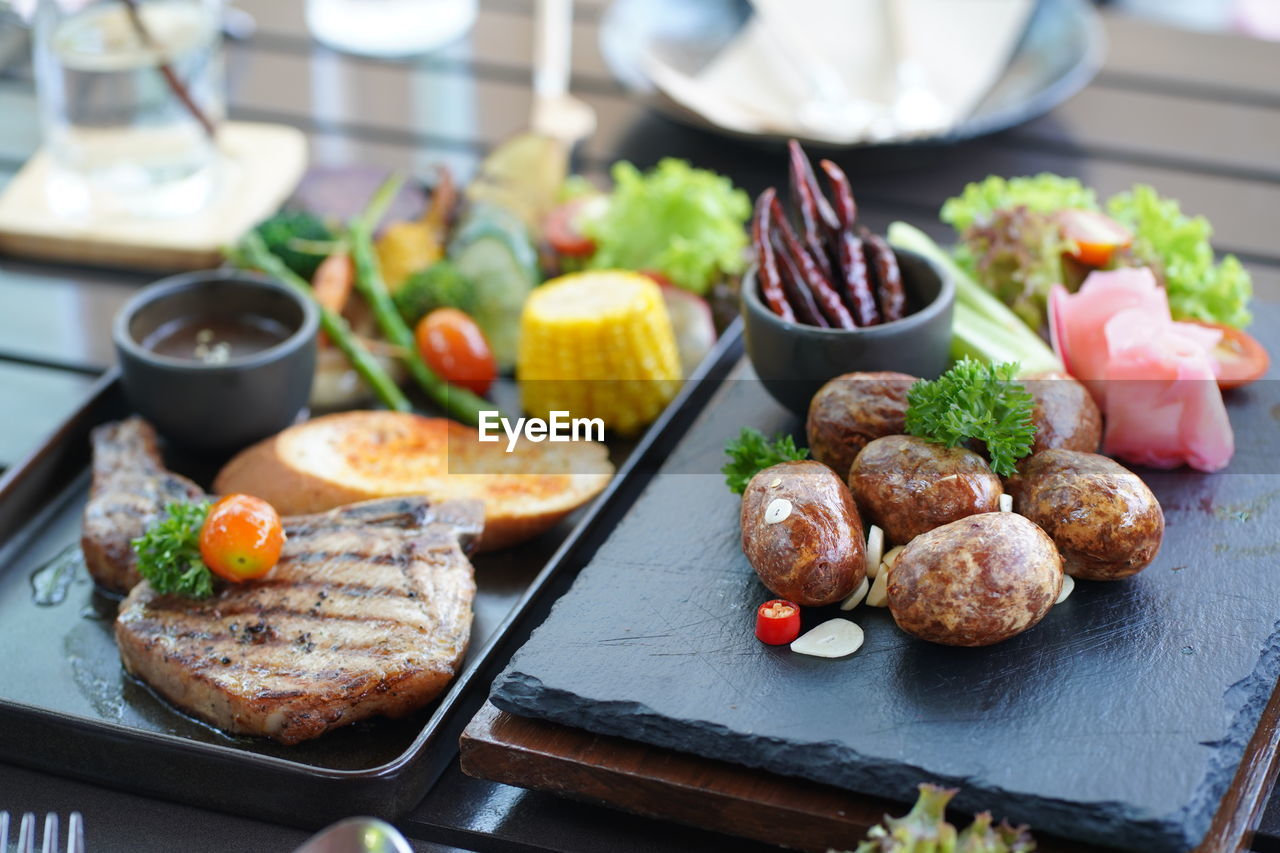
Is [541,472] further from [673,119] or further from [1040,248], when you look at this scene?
[673,119]

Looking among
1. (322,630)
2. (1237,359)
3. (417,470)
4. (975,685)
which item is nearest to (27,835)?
(322,630)

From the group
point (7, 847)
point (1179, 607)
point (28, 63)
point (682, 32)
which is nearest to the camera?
point (7, 847)

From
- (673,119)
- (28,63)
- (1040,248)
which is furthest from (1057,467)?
(28,63)

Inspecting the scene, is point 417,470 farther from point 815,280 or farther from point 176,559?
point 815,280

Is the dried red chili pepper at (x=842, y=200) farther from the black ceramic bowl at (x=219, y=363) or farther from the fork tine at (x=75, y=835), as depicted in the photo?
the fork tine at (x=75, y=835)

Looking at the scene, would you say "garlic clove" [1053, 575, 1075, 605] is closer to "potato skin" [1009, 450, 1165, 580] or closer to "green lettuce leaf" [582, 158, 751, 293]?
"potato skin" [1009, 450, 1165, 580]

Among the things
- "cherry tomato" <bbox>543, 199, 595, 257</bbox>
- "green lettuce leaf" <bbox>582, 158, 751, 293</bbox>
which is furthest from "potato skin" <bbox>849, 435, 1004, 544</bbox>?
"cherry tomato" <bbox>543, 199, 595, 257</bbox>
